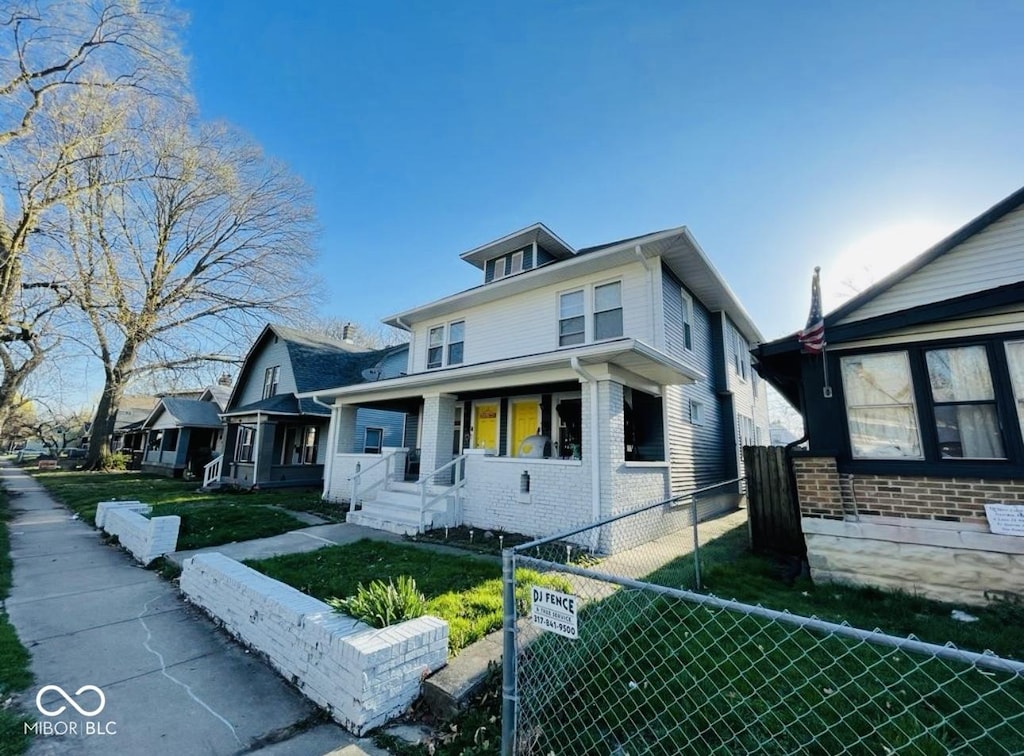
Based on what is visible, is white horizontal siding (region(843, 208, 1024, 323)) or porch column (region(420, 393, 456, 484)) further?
porch column (region(420, 393, 456, 484))

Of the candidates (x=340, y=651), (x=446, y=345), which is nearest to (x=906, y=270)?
(x=340, y=651)

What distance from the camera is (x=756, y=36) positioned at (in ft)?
24.0

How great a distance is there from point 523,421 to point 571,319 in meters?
3.02

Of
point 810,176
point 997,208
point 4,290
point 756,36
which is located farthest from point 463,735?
point 4,290

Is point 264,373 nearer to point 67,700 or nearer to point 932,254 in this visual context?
point 67,700

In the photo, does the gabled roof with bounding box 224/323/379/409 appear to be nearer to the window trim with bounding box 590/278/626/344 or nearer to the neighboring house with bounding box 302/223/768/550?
the neighboring house with bounding box 302/223/768/550

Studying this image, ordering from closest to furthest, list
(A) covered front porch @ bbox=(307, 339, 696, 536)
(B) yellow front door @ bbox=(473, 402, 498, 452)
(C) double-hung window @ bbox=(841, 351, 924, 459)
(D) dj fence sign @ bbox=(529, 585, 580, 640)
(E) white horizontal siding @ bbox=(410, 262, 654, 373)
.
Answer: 1. (D) dj fence sign @ bbox=(529, 585, 580, 640)
2. (C) double-hung window @ bbox=(841, 351, 924, 459)
3. (A) covered front porch @ bbox=(307, 339, 696, 536)
4. (E) white horizontal siding @ bbox=(410, 262, 654, 373)
5. (B) yellow front door @ bbox=(473, 402, 498, 452)

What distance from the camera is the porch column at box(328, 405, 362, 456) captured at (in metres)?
13.2

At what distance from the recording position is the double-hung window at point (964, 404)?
522 centimetres

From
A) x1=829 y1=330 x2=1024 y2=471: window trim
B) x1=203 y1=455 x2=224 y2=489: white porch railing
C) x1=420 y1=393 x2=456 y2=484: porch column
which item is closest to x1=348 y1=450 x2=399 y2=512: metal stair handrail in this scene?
x1=420 y1=393 x2=456 y2=484: porch column

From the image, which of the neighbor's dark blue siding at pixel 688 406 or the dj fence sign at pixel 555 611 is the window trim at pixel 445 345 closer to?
the neighbor's dark blue siding at pixel 688 406

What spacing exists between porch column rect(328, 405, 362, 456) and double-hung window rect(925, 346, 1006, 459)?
13.0 metres

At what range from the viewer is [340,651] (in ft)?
10.1

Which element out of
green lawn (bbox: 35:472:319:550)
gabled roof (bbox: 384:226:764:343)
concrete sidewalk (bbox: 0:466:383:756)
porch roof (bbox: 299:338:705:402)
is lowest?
concrete sidewalk (bbox: 0:466:383:756)
